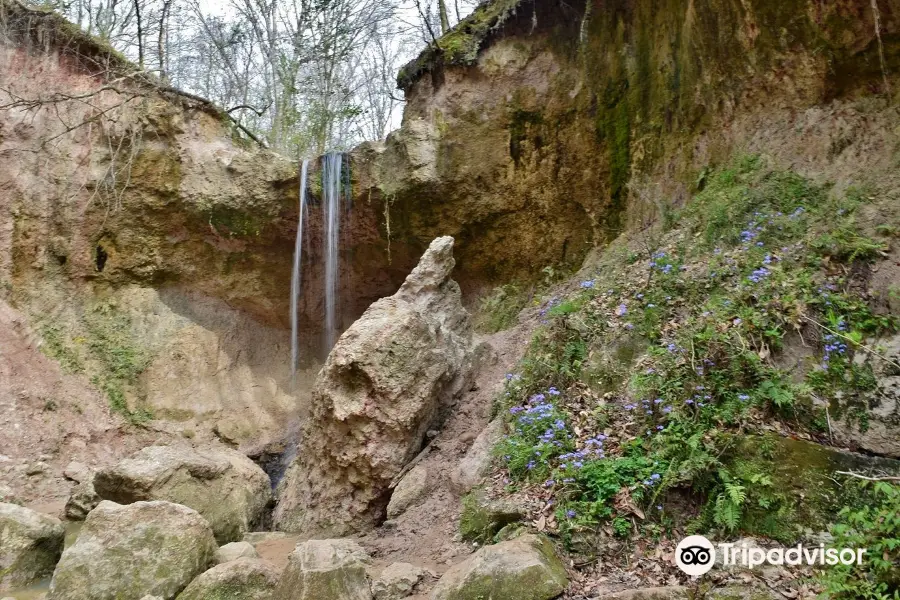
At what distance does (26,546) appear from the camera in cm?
524

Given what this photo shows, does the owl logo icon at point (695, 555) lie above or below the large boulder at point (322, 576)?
above

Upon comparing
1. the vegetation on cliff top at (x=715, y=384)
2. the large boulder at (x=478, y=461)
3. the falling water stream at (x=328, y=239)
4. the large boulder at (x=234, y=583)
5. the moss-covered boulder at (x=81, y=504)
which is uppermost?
the falling water stream at (x=328, y=239)

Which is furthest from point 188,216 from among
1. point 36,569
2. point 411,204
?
point 36,569

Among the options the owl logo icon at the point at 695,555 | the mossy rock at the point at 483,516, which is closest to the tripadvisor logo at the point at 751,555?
the owl logo icon at the point at 695,555

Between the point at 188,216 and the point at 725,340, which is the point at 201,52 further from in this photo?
the point at 725,340

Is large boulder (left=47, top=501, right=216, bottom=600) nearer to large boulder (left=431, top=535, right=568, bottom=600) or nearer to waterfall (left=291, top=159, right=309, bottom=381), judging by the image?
large boulder (left=431, top=535, right=568, bottom=600)

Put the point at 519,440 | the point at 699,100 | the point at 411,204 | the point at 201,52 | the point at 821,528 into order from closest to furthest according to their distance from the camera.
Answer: the point at 821,528
the point at 519,440
the point at 699,100
the point at 411,204
the point at 201,52

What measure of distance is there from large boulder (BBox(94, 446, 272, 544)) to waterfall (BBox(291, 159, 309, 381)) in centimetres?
545

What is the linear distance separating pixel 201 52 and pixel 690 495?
21.7 metres

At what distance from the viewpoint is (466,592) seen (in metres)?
3.74

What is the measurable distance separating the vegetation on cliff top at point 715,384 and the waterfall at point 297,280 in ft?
20.3

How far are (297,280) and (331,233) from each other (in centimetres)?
128

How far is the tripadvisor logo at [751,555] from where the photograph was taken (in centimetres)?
340

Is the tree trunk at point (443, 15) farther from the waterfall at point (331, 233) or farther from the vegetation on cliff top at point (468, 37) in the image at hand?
the waterfall at point (331, 233)
